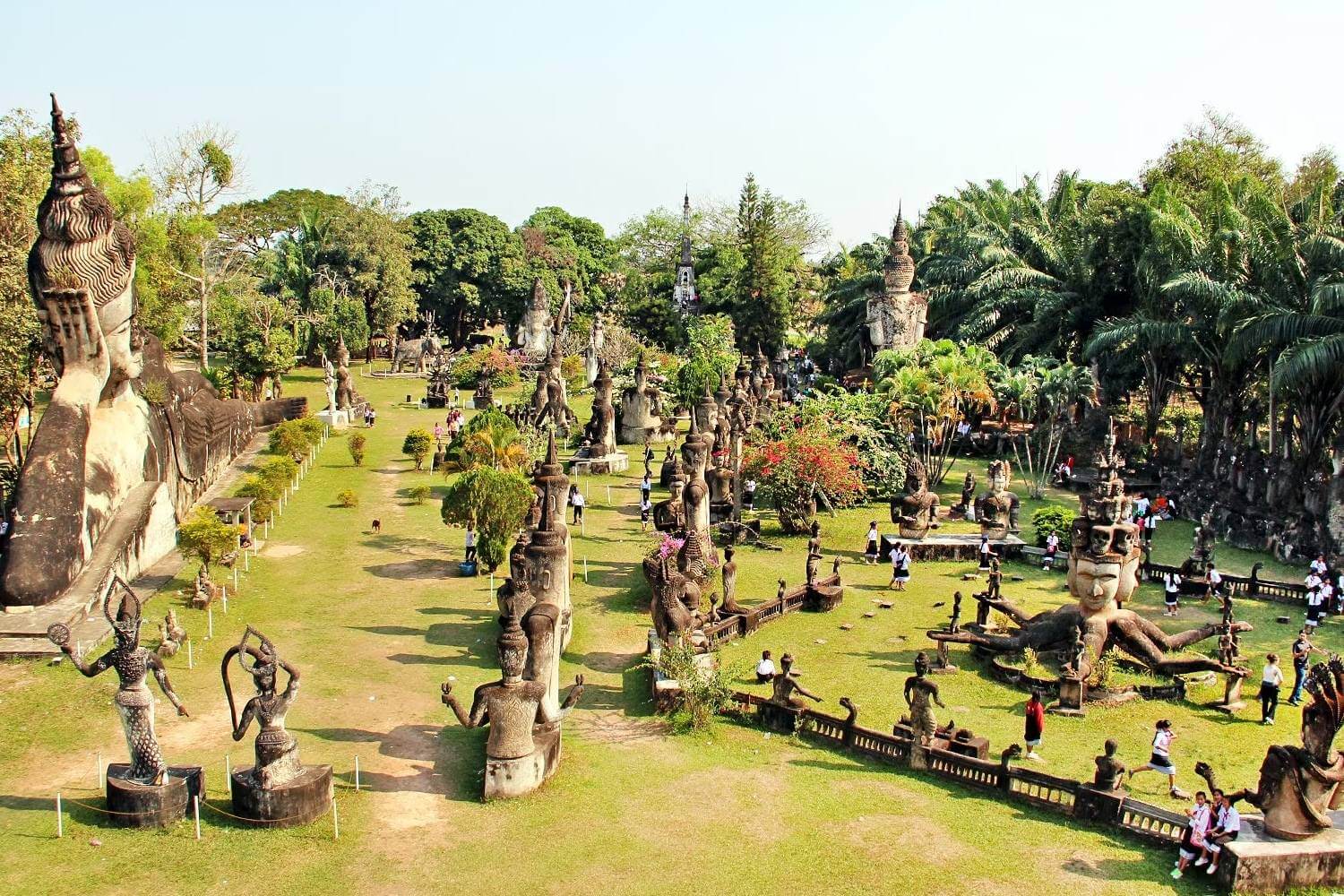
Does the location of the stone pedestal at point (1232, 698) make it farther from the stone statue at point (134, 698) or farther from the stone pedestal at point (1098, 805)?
the stone statue at point (134, 698)

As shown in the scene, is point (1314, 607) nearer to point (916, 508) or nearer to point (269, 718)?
point (916, 508)

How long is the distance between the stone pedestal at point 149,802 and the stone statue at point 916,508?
1870 centimetres

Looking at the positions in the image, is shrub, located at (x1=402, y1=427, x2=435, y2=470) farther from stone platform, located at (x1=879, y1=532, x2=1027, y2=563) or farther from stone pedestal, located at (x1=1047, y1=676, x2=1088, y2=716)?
stone pedestal, located at (x1=1047, y1=676, x2=1088, y2=716)

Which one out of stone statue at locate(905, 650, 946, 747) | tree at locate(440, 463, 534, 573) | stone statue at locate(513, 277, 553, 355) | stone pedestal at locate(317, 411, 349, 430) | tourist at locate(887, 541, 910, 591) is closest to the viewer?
stone statue at locate(905, 650, 946, 747)

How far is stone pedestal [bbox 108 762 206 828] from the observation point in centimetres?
1377

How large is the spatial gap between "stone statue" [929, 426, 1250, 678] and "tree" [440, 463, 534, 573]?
33.4ft

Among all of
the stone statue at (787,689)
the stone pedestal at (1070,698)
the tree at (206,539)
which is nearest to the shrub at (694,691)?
the stone statue at (787,689)

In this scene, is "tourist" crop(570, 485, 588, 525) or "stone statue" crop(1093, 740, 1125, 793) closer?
"stone statue" crop(1093, 740, 1125, 793)

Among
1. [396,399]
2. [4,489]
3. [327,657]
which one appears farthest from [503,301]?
[327,657]

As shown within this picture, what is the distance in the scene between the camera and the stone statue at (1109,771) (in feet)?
45.8

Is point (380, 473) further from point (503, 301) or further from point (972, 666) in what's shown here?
point (503, 301)

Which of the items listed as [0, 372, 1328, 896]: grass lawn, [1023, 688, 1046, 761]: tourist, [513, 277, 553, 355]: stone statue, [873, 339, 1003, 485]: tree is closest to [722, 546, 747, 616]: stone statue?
Answer: [0, 372, 1328, 896]: grass lawn

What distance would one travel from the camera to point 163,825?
1380 cm

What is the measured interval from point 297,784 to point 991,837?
27.7 ft
